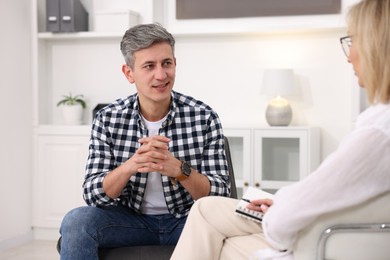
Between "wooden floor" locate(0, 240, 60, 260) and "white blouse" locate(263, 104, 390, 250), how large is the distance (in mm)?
2714

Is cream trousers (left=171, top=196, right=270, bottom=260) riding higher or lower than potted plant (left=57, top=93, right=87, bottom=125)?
lower

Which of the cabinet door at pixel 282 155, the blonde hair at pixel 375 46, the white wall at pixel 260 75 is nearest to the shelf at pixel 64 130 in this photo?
the white wall at pixel 260 75

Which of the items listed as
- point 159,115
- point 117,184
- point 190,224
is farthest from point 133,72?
point 190,224

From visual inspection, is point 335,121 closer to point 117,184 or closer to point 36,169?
point 36,169

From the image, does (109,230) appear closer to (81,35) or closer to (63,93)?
(81,35)

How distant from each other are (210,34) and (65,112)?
3.63 feet

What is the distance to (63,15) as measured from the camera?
434 cm

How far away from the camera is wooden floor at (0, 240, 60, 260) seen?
394 cm

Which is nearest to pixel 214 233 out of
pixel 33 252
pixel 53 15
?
pixel 33 252

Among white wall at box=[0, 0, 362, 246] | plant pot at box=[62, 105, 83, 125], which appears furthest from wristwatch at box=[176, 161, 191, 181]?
plant pot at box=[62, 105, 83, 125]

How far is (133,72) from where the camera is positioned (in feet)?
8.12

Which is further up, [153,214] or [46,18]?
[46,18]

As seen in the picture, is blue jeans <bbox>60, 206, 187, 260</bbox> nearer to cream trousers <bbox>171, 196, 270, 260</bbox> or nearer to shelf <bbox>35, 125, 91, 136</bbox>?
cream trousers <bbox>171, 196, 270, 260</bbox>

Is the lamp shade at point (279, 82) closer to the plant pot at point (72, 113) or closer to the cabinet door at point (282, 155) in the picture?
the cabinet door at point (282, 155)
